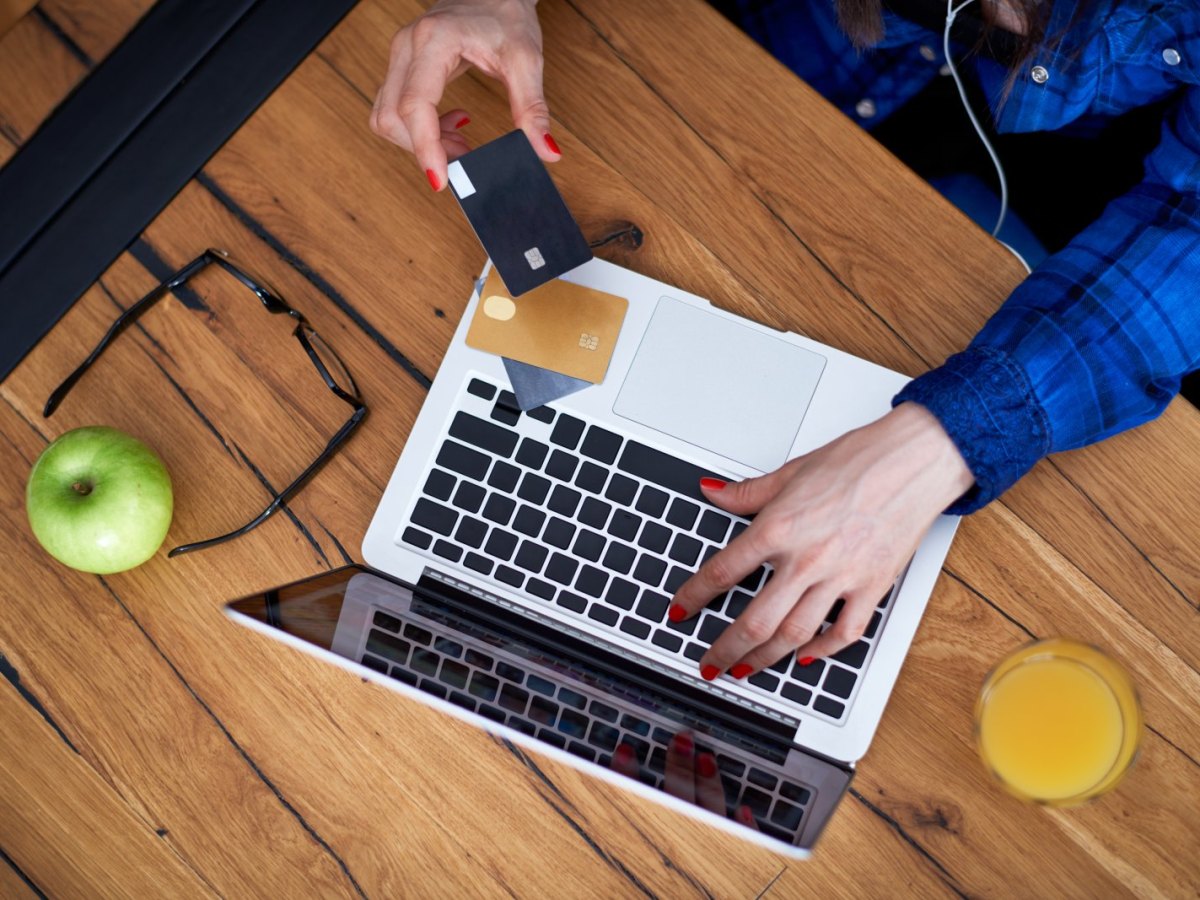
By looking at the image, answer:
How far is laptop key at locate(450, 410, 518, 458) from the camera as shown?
90 cm

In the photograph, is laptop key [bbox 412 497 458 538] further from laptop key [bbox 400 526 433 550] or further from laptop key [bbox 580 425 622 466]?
laptop key [bbox 580 425 622 466]

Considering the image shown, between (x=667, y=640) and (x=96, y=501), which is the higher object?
(x=96, y=501)

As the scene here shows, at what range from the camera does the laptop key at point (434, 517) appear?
0.89 metres

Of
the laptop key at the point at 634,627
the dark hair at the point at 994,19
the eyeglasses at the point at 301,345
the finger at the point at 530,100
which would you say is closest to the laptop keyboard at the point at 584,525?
the laptop key at the point at 634,627

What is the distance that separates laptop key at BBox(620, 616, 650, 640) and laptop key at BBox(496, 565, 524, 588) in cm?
10

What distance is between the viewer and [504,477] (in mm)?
893

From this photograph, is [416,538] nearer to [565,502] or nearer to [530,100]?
[565,502]

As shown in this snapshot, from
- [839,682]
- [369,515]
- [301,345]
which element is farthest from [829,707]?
[301,345]

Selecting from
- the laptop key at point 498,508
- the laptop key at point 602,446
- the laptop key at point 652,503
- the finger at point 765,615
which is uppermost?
the laptop key at point 498,508

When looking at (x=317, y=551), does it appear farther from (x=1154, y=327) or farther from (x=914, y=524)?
(x=1154, y=327)

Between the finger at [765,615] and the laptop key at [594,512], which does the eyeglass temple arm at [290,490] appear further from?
the finger at [765,615]

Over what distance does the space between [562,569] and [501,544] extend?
0.06 metres

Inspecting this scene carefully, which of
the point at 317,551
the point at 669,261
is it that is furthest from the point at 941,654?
the point at 317,551

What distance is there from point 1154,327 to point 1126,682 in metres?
0.31
